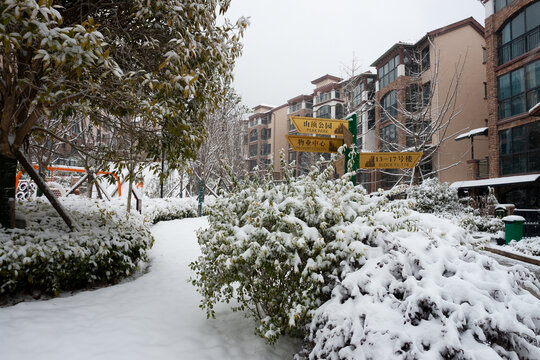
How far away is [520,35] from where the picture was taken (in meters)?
16.7

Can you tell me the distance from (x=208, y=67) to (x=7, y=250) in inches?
146

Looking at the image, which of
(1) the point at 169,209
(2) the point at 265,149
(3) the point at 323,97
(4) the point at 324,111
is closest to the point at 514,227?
(1) the point at 169,209

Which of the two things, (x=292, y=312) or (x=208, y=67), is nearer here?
(x=292, y=312)

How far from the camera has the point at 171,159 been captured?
5281 mm

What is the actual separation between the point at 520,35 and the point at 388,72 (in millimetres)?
10423

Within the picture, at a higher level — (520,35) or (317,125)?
(520,35)

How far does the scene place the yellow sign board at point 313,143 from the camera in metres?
5.67

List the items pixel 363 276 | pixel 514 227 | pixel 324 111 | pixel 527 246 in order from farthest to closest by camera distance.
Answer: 1. pixel 324 111
2. pixel 514 227
3. pixel 527 246
4. pixel 363 276

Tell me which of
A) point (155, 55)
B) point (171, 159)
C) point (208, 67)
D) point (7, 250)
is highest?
point (155, 55)

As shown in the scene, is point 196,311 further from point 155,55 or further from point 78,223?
point 155,55

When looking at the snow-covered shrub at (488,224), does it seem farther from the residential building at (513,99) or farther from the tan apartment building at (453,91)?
the tan apartment building at (453,91)

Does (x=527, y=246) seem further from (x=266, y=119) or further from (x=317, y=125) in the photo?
(x=266, y=119)

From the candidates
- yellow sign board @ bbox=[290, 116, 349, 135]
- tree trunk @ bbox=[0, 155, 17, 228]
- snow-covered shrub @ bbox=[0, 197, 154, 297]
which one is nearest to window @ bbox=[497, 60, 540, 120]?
yellow sign board @ bbox=[290, 116, 349, 135]

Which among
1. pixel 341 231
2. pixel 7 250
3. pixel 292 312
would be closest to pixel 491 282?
pixel 341 231
